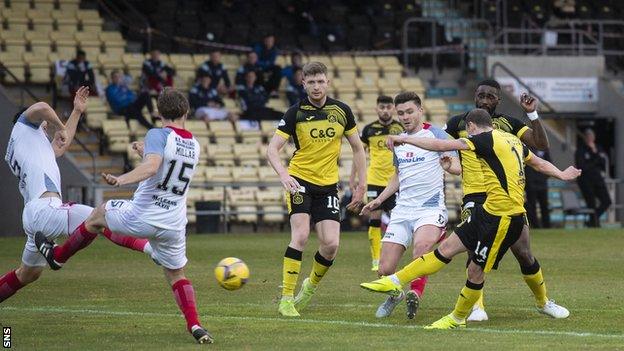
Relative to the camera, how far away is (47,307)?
14594 millimetres

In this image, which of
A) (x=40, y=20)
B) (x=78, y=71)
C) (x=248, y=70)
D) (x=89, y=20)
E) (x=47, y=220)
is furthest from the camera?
(x=89, y=20)

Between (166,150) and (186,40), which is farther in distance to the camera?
(186,40)

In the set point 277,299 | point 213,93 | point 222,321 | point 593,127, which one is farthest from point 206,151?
point 222,321

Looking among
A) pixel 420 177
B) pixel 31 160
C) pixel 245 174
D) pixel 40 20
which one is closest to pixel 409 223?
pixel 420 177

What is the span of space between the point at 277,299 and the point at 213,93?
58.1ft

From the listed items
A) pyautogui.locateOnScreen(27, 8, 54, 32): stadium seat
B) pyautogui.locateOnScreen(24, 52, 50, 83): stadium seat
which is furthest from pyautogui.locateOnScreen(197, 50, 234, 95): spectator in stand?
pyautogui.locateOnScreen(27, 8, 54, 32): stadium seat

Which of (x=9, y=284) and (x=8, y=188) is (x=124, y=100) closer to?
(x=8, y=188)

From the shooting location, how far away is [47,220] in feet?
41.4

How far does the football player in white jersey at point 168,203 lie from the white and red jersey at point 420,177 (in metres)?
3.44

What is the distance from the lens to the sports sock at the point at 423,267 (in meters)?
12.9

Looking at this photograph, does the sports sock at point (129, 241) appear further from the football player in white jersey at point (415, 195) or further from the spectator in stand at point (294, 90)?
the spectator in stand at point (294, 90)

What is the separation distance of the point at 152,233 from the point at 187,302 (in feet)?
2.11

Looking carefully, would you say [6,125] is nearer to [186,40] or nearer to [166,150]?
[186,40]

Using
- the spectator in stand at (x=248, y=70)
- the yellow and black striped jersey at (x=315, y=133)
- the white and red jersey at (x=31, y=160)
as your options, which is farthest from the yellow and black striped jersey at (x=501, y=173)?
the spectator in stand at (x=248, y=70)
